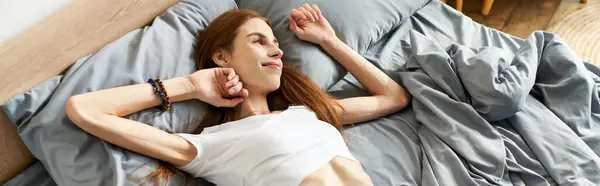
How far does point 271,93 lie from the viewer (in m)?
1.44

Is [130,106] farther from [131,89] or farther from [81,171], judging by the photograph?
[81,171]

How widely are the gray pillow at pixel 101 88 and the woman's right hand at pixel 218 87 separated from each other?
4 cm

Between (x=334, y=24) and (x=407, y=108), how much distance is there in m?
0.31

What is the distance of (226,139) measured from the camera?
1218 mm

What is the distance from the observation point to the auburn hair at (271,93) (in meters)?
1.34

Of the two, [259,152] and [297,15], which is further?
[297,15]

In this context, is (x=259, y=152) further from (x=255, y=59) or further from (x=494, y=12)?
(x=494, y=12)

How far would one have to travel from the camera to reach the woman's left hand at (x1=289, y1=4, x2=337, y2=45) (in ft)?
4.96

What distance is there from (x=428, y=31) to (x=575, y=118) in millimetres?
532

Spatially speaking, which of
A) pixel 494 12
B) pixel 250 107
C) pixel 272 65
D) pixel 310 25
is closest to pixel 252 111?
pixel 250 107

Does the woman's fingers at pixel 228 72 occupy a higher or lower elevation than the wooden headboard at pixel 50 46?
lower

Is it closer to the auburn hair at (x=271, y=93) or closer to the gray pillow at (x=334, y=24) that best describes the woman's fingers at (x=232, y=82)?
the auburn hair at (x=271, y=93)

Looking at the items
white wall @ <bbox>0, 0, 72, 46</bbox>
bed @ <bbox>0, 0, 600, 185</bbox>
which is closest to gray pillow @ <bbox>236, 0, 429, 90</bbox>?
bed @ <bbox>0, 0, 600, 185</bbox>

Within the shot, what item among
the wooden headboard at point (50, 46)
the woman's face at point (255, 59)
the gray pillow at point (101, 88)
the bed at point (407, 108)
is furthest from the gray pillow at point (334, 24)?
the wooden headboard at point (50, 46)
